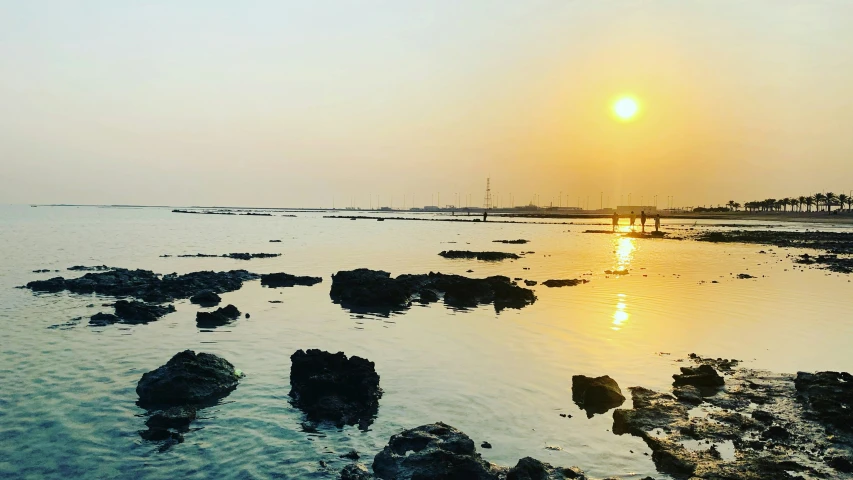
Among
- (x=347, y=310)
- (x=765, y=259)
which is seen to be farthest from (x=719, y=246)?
(x=347, y=310)

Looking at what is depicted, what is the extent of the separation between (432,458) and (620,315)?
17414 millimetres

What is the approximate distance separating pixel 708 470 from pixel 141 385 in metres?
12.7

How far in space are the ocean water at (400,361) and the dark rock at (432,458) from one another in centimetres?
62

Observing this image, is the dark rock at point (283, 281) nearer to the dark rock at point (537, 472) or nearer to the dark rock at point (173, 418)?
the dark rock at point (173, 418)

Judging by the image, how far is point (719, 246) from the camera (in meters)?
68.8

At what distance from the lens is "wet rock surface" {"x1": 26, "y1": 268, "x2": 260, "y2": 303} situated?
2955 cm

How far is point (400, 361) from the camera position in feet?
56.0

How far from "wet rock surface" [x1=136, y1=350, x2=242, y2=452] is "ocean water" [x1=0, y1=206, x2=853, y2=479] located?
35cm

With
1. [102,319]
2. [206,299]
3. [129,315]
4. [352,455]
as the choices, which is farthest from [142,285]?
[352,455]

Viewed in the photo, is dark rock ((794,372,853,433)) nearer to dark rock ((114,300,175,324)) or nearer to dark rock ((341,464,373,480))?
dark rock ((341,464,373,480))

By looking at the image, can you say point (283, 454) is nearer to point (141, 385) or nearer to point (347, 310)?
point (141, 385)

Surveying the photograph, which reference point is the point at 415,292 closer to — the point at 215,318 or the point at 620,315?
the point at 620,315

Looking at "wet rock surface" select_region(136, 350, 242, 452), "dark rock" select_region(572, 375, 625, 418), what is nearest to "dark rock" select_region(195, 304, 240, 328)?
"wet rock surface" select_region(136, 350, 242, 452)

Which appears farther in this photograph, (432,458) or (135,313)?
(135,313)
